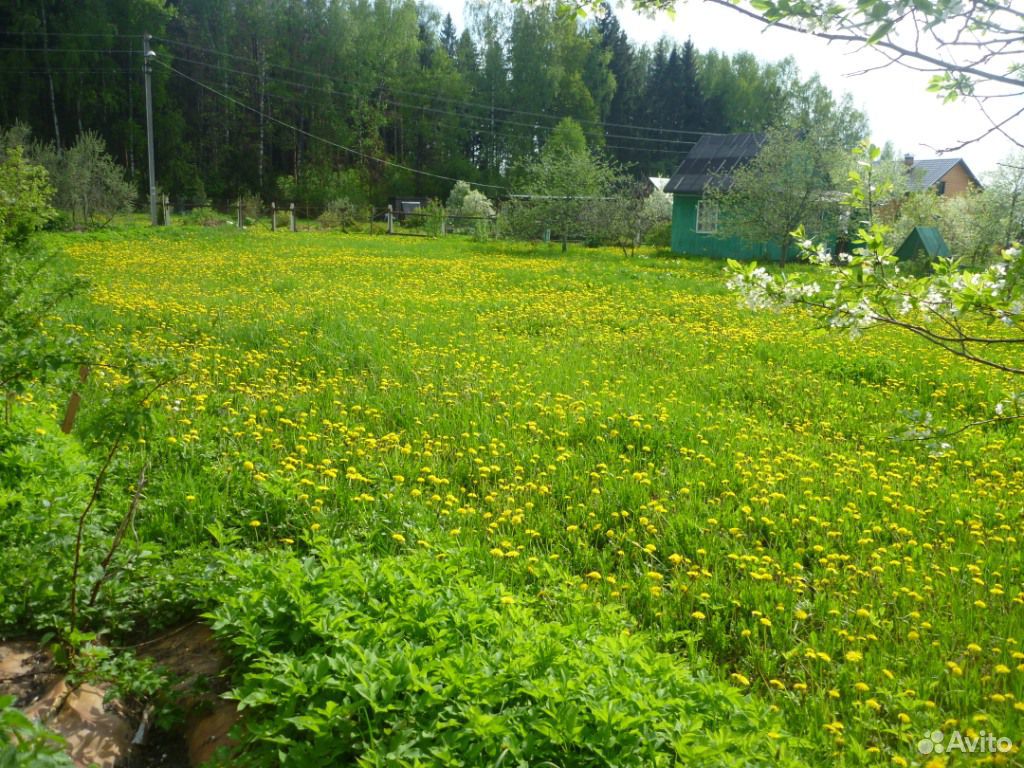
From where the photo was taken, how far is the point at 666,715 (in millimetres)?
2289

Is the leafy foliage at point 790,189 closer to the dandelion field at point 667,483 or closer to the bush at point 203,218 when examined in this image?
the dandelion field at point 667,483

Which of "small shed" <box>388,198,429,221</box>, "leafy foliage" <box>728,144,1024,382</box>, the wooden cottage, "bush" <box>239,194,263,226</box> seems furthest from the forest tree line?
"leafy foliage" <box>728,144,1024,382</box>

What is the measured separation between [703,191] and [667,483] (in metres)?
28.4

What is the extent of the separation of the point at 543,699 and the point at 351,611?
756mm

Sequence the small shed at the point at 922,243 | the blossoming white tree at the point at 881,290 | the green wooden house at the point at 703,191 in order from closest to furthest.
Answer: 1. the blossoming white tree at the point at 881,290
2. the small shed at the point at 922,243
3. the green wooden house at the point at 703,191

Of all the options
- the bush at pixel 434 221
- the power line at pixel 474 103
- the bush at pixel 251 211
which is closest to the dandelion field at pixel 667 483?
the bush at pixel 251 211

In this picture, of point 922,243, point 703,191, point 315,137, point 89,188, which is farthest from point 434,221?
point 922,243

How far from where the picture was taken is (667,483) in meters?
4.99

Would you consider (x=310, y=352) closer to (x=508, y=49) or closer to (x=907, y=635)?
(x=907, y=635)

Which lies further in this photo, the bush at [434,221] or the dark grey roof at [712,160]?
the bush at [434,221]

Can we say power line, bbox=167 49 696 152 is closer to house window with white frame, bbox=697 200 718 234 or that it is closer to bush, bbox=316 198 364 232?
bush, bbox=316 198 364 232

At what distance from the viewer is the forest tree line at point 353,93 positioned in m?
45.5

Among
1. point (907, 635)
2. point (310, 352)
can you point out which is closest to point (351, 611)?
point (907, 635)

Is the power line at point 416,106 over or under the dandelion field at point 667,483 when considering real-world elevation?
over
